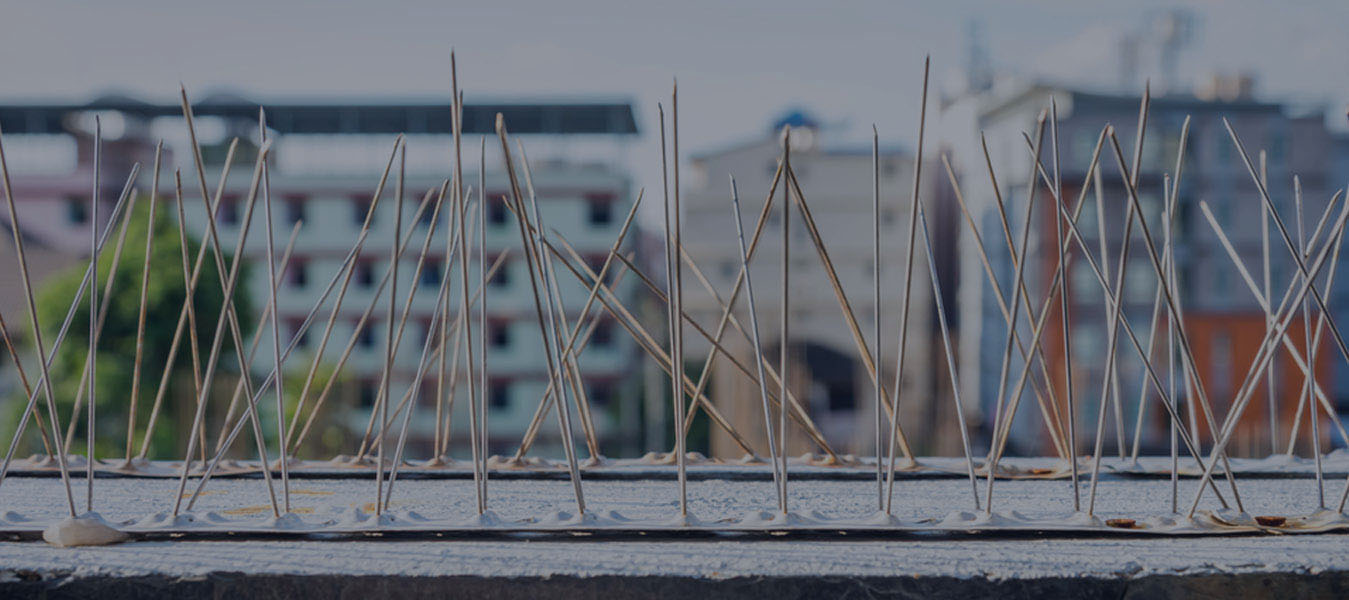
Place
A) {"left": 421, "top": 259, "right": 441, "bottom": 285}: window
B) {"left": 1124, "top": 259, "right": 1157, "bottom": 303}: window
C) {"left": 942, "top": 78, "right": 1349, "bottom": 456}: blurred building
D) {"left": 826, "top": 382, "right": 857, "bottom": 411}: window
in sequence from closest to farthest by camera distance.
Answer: {"left": 942, "top": 78, "right": 1349, "bottom": 456}: blurred building, {"left": 1124, "top": 259, "right": 1157, "bottom": 303}: window, {"left": 421, "top": 259, "right": 441, "bottom": 285}: window, {"left": 826, "top": 382, "right": 857, "bottom": 411}: window

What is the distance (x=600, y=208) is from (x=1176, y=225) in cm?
636

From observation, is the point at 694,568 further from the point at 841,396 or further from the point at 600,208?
the point at 841,396

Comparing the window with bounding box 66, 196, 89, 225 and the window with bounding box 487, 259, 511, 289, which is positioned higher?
the window with bounding box 66, 196, 89, 225

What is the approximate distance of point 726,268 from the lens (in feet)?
48.1

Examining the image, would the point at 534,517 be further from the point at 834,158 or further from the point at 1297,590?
the point at 834,158

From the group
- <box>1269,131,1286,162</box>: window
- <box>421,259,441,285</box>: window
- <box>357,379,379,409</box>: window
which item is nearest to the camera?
<box>1269,131,1286,162</box>: window

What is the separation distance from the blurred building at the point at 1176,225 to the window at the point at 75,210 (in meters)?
10.6

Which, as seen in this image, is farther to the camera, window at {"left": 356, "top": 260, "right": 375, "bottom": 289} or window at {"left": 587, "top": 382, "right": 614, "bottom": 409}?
window at {"left": 587, "top": 382, "right": 614, "bottom": 409}

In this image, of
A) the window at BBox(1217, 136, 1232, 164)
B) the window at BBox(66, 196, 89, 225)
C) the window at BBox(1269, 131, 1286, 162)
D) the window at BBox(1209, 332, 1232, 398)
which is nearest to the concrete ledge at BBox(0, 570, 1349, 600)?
the window at BBox(1217, 136, 1232, 164)

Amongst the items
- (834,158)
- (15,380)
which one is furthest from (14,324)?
(834,158)

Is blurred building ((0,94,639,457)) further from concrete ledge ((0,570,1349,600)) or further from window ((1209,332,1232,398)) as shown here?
concrete ledge ((0,570,1349,600))

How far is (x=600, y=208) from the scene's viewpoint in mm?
12602

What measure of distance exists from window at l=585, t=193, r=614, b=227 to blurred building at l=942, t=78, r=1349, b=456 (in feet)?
14.1

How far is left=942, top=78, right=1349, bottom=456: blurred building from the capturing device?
11.5m
